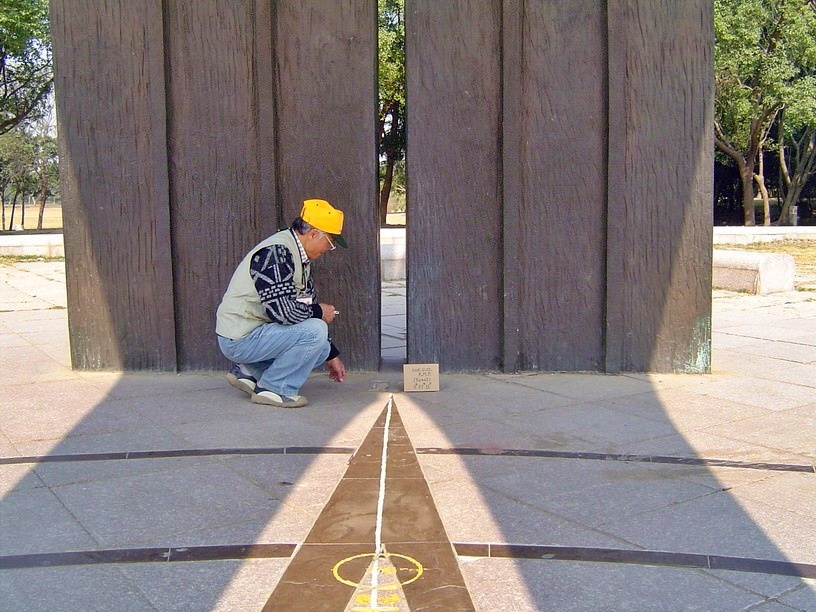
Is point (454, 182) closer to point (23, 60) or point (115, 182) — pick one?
point (115, 182)

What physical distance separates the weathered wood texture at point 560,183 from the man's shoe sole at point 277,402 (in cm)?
129

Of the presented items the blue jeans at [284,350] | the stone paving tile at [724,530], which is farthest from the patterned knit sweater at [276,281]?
the stone paving tile at [724,530]

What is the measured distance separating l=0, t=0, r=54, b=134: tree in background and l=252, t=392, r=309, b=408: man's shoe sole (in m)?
25.2

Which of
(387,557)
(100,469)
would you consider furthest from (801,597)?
(100,469)

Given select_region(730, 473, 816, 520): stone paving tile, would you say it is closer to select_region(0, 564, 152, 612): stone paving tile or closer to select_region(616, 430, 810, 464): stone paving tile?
select_region(616, 430, 810, 464): stone paving tile

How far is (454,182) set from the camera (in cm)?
699

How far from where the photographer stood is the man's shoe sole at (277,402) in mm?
6070

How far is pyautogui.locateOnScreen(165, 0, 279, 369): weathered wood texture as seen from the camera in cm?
691

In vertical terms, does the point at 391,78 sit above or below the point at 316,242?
above

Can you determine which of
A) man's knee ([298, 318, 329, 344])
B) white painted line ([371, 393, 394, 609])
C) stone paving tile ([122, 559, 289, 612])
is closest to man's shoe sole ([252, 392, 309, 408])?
man's knee ([298, 318, 329, 344])

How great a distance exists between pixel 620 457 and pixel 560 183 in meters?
2.70

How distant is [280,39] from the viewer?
693cm

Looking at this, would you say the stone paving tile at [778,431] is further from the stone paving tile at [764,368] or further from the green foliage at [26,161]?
the green foliage at [26,161]

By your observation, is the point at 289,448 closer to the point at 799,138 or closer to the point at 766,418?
the point at 766,418
